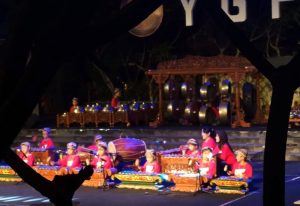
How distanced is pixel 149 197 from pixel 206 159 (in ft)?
4.18

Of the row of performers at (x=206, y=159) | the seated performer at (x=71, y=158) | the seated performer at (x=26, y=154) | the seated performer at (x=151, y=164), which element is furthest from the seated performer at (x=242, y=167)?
the seated performer at (x=26, y=154)

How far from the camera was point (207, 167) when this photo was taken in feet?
39.5

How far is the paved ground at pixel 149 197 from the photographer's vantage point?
36.3 feet

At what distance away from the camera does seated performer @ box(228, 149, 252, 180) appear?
38.3 ft

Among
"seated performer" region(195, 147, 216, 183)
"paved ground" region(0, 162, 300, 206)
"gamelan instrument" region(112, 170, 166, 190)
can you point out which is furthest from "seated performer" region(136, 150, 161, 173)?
"seated performer" region(195, 147, 216, 183)

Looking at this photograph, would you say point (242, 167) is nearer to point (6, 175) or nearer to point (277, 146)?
point (6, 175)

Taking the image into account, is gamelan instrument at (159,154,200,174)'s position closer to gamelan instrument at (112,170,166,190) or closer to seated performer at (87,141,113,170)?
gamelan instrument at (112,170,166,190)

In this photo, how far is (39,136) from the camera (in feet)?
70.6

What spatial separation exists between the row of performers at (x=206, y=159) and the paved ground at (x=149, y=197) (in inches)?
18.3

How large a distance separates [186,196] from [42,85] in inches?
358

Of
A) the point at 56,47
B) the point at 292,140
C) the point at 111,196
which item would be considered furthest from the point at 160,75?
the point at 56,47

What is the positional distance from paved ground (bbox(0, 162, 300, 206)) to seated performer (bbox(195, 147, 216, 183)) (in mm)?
325

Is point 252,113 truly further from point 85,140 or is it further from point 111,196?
point 111,196

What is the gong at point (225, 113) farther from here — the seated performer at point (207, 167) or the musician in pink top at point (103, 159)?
the seated performer at point (207, 167)
